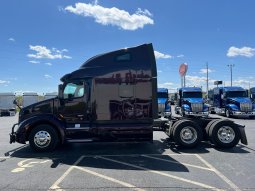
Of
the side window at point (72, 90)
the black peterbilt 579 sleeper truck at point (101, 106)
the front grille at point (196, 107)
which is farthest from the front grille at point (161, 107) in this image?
the side window at point (72, 90)

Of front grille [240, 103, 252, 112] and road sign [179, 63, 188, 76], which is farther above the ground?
road sign [179, 63, 188, 76]

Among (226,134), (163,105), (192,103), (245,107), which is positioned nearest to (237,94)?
(245,107)

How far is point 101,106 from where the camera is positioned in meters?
6.10

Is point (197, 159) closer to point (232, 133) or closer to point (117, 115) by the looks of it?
point (232, 133)

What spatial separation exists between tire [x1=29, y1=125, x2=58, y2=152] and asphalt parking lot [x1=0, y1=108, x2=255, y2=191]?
225 millimetres

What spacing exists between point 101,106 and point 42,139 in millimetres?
2225

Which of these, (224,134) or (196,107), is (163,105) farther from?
(224,134)

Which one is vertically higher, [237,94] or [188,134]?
[237,94]

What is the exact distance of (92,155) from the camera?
593cm

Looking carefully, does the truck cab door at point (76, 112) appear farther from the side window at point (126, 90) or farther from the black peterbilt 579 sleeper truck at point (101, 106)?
the side window at point (126, 90)

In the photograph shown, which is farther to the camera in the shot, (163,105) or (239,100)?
(239,100)

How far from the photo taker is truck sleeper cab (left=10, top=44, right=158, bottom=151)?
6.09 m

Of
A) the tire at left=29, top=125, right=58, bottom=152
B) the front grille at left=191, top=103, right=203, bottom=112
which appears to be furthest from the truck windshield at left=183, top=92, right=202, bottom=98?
the tire at left=29, top=125, right=58, bottom=152

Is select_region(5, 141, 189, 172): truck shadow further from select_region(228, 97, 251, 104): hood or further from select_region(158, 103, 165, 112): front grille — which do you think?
select_region(228, 97, 251, 104): hood
